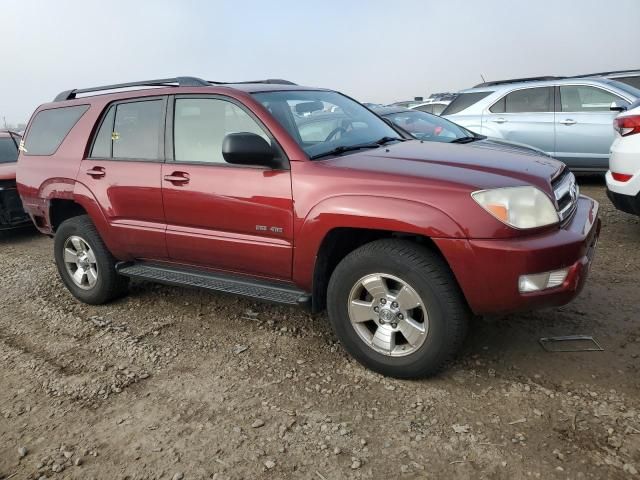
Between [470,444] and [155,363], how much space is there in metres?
1.99

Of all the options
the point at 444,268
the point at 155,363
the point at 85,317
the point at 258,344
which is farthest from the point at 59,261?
the point at 444,268

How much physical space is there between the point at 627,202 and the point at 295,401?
142 inches

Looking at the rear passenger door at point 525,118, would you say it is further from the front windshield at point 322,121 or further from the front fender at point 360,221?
the front fender at point 360,221

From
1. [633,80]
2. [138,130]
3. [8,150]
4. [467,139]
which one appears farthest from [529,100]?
[8,150]

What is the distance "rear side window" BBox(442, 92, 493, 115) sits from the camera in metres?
8.70

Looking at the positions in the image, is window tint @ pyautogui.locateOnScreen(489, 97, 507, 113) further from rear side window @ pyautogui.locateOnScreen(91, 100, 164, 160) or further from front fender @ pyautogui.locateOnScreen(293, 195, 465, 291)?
front fender @ pyautogui.locateOnScreen(293, 195, 465, 291)

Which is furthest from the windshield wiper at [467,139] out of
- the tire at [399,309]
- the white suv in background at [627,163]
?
the tire at [399,309]

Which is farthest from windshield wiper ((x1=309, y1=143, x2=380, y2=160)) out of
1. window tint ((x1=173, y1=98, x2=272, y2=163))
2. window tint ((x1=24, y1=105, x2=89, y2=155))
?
window tint ((x1=24, y1=105, x2=89, y2=155))

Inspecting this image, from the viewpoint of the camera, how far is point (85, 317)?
13.7 feet

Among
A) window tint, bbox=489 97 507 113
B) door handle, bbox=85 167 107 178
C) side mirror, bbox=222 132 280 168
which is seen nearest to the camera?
side mirror, bbox=222 132 280 168

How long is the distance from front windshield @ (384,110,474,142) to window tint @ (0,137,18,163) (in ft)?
18.1

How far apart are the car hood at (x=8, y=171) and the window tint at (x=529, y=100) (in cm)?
731

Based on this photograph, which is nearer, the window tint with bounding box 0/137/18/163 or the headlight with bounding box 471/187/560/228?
the headlight with bounding box 471/187/560/228

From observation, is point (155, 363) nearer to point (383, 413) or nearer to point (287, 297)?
point (287, 297)
